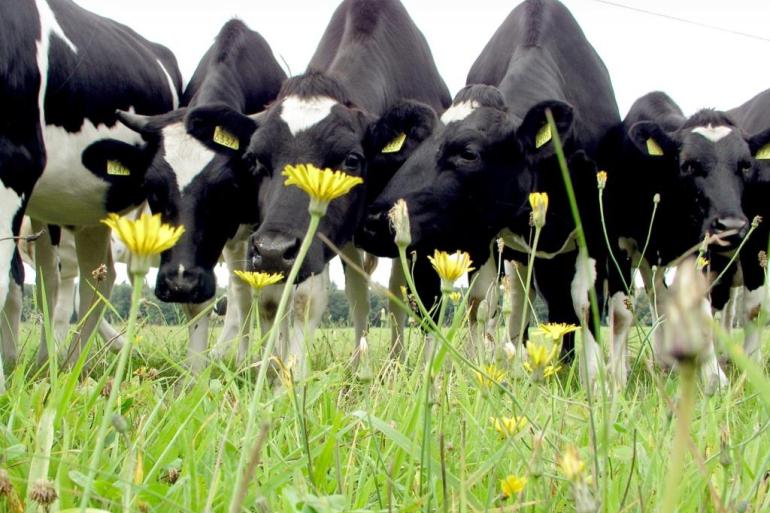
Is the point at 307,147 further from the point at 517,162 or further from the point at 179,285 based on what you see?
the point at 517,162

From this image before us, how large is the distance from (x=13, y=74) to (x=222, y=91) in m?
1.67

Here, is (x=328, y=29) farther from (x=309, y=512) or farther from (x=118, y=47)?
(x=309, y=512)

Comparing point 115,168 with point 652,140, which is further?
point 652,140

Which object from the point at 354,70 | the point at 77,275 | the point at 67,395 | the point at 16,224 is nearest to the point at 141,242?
the point at 67,395

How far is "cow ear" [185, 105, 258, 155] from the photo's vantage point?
4.30 m

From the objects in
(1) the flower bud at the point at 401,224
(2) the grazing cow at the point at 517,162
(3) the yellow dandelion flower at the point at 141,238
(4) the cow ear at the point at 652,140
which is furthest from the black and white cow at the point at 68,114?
(4) the cow ear at the point at 652,140

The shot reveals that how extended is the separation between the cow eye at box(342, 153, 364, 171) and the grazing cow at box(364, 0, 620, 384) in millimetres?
198

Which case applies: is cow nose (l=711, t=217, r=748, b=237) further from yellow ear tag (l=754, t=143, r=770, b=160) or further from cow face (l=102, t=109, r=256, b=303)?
cow face (l=102, t=109, r=256, b=303)

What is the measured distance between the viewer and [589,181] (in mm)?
5094

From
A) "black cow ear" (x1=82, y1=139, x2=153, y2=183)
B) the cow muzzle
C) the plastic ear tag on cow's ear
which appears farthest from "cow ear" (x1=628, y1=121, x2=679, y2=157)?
"black cow ear" (x1=82, y1=139, x2=153, y2=183)

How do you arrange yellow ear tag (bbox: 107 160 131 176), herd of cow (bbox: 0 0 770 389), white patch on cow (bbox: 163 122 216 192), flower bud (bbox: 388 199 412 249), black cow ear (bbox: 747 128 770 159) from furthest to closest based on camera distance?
1. black cow ear (bbox: 747 128 770 159)
2. yellow ear tag (bbox: 107 160 131 176)
3. white patch on cow (bbox: 163 122 216 192)
4. herd of cow (bbox: 0 0 770 389)
5. flower bud (bbox: 388 199 412 249)

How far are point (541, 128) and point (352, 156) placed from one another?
1071 millimetres

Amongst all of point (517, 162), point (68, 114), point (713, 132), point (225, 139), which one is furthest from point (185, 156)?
point (713, 132)

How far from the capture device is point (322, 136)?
4.09 metres
